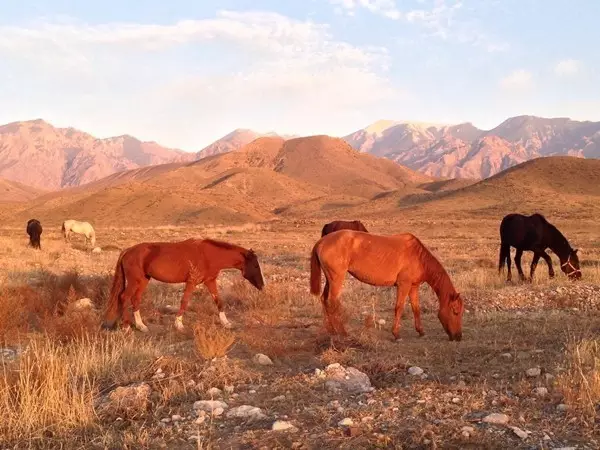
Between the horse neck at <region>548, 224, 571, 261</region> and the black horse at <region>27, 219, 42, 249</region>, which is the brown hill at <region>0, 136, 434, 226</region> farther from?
the horse neck at <region>548, 224, 571, 261</region>

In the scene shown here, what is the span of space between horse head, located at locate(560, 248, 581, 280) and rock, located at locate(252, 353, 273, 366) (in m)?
10.6

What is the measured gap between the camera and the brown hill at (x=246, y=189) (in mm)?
78812

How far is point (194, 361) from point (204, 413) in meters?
1.77

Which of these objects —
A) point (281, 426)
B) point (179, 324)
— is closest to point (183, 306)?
point (179, 324)

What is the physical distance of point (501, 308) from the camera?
11.1 m

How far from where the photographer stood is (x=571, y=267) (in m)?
15.2

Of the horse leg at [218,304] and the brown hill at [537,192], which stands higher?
the brown hill at [537,192]

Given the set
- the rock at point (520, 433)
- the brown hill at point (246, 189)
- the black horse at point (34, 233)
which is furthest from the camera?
the brown hill at point (246, 189)

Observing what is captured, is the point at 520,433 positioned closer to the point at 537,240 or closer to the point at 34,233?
the point at 537,240

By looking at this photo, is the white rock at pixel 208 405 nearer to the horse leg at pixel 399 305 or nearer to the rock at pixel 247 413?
the rock at pixel 247 413

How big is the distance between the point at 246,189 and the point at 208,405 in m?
120

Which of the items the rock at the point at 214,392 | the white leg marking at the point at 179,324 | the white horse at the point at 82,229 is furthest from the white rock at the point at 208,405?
the white horse at the point at 82,229

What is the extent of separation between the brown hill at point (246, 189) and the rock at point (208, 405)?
64.7 m

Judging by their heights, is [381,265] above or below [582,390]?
above
